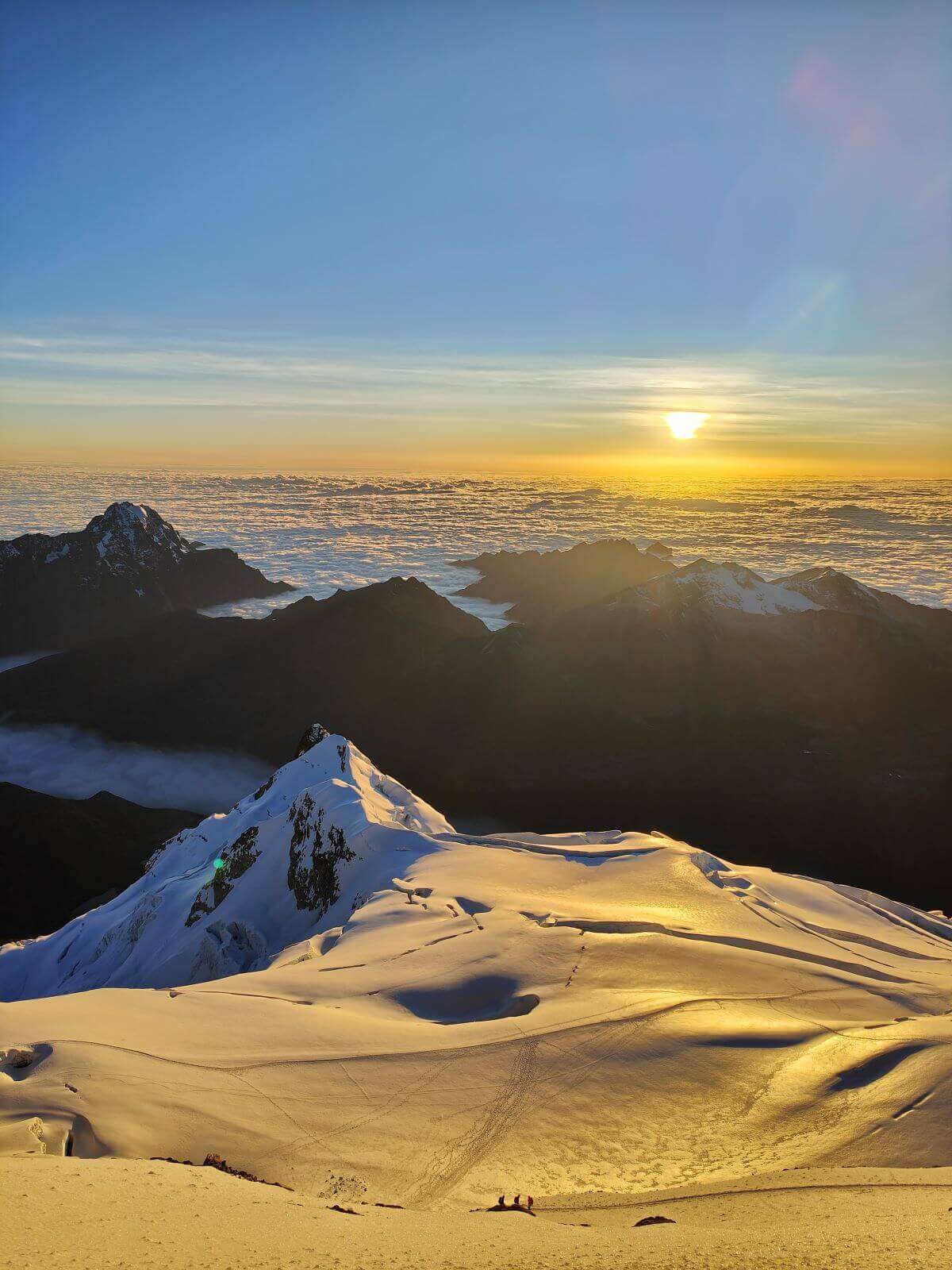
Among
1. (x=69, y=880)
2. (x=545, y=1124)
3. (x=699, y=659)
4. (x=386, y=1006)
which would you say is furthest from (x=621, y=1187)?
(x=699, y=659)

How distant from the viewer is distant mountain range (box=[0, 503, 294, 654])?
513 feet

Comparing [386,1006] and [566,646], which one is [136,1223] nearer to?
[386,1006]

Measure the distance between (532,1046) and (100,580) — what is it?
562 feet

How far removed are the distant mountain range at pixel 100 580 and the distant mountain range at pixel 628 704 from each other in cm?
5102

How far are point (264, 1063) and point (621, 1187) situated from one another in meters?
6.41

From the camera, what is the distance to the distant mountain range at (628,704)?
67000mm

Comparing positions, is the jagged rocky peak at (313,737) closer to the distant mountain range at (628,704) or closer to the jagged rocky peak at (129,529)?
the distant mountain range at (628,704)

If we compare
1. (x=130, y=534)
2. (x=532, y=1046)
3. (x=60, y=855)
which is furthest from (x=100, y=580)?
(x=532, y=1046)

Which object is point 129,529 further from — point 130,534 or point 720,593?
point 720,593

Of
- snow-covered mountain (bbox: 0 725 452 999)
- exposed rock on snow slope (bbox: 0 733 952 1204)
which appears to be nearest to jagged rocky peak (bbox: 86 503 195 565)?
snow-covered mountain (bbox: 0 725 452 999)

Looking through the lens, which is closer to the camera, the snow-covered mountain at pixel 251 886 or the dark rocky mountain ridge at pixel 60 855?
the snow-covered mountain at pixel 251 886

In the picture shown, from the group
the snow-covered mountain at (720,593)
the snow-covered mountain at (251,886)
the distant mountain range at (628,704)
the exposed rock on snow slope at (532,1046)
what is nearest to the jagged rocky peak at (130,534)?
the distant mountain range at (628,704)

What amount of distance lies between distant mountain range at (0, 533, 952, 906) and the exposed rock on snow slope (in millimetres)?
43237

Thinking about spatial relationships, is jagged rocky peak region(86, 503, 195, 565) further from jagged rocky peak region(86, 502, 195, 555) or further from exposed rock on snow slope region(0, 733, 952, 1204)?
exposed rock on snow slope region(0, 733, 952, 1204)
